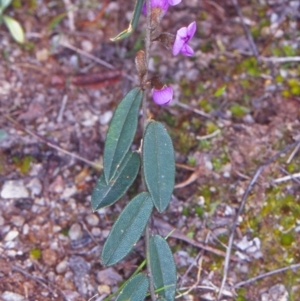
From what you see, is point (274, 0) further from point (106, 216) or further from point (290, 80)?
point (106, 216)

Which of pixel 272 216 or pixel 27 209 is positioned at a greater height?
pixel 27 209

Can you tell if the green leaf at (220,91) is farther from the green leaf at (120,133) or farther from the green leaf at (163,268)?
the green leaf at (163,268)

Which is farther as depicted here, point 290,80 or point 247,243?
point 290,80

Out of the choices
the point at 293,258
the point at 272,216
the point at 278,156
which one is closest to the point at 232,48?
the point at 278,156

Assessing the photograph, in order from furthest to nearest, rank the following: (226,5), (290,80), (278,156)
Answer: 1. (226,5)
2. (290,80)
3. (278,156)

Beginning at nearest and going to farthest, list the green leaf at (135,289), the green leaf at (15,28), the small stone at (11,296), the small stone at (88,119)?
the green leaf at (135,289), the small stone at (11,296), the small stone at (88,119), the green leaf at (15,28)

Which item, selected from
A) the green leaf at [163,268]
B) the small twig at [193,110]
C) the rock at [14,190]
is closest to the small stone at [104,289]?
the green leaf at [163,268]

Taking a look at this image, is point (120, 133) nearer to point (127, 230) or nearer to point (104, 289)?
point (127, 230)
